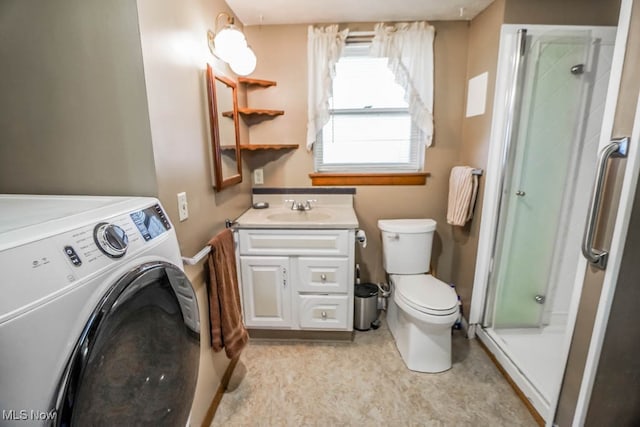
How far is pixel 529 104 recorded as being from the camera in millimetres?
1739

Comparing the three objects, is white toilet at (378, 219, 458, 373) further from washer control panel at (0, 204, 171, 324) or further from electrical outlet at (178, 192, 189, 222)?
washer control panel at (0, 204, 171, 324)

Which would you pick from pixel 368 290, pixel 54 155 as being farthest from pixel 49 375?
pixel 368 290

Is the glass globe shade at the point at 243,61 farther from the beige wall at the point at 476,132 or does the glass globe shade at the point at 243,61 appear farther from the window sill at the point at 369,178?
the beige wall at the point at 476,132

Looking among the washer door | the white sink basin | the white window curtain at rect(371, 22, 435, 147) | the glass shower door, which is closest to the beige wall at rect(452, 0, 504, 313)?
the glass shower door

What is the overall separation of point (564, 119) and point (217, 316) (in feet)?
7.33

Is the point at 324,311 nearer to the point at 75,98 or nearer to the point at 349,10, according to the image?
the point at 75,98

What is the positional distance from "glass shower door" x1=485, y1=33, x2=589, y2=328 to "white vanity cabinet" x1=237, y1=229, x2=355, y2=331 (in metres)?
0.99

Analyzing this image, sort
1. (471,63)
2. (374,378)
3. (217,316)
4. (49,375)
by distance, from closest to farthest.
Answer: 1. (49,375)
2. (217,316)
3. (374,378)
4. (471,63)

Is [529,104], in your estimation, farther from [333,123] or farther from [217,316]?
[217,316]

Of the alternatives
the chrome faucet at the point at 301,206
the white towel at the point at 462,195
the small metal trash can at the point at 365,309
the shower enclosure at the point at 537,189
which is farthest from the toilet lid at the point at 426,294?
the chrome faucet at the point at 301,206

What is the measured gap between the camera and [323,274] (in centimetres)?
187

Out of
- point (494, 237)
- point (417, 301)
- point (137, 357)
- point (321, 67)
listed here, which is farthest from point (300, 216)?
point (137, 357)

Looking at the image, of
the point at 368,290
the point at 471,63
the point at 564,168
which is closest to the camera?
the point at 564,168

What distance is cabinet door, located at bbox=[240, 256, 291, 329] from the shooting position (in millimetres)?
1857
